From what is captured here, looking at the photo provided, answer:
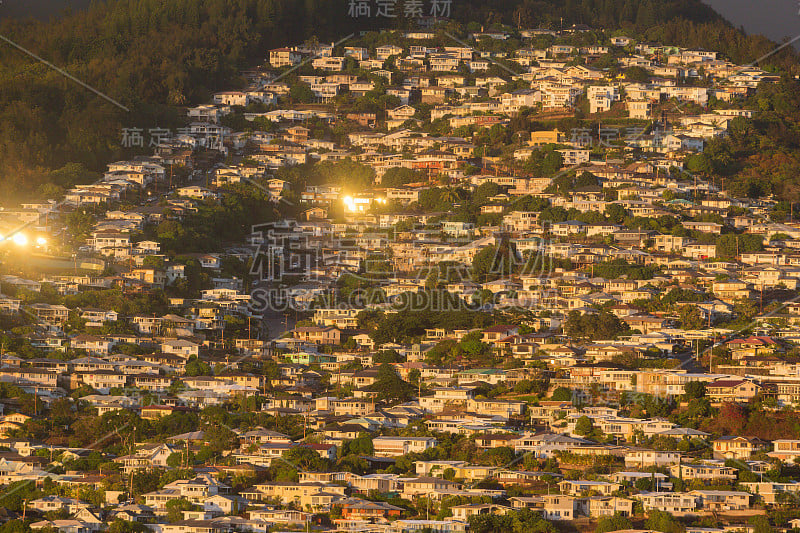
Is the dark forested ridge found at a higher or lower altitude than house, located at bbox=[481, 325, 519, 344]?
higher

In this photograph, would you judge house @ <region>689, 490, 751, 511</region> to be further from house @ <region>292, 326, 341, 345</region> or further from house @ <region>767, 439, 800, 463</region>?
house @ <region>292, 326, 341, 345</region>

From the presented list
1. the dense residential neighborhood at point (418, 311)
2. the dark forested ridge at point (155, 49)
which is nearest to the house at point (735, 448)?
the dense residential neighborhood at point (418, 311)

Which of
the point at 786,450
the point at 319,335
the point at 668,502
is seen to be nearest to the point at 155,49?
the point at 319,335

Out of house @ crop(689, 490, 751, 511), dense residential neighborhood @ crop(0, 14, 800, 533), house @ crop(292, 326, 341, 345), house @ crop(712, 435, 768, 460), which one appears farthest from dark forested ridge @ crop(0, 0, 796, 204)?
house @ crop(689, 490, 751, 511)

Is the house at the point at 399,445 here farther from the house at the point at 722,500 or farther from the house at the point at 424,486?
the house at the point at 722,500

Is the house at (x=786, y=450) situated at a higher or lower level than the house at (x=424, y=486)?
higher

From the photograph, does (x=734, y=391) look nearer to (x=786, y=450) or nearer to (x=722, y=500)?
(x=786, y=450)
